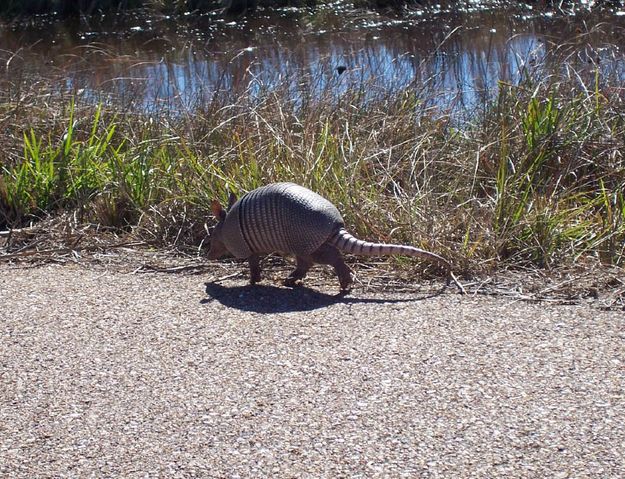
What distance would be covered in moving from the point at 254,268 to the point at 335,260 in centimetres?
48

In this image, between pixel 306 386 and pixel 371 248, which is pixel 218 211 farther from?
pixel 306 386

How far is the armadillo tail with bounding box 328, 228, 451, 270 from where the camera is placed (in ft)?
15.5

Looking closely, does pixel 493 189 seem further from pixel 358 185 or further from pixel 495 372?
pixel 495 372

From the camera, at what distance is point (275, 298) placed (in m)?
4.72

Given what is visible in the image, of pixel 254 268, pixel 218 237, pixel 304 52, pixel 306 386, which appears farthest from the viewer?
pixel 304 52

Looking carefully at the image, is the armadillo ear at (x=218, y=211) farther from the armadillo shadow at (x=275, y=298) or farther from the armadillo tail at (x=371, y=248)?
the armadillo tail at (x=371, y=248)

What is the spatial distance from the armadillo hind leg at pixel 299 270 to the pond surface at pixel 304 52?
255 centimetres

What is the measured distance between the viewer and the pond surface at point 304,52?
25.4 feet

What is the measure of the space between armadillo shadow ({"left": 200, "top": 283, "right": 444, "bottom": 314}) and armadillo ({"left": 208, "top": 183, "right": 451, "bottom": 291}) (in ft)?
0.30

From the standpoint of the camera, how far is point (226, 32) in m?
17.2

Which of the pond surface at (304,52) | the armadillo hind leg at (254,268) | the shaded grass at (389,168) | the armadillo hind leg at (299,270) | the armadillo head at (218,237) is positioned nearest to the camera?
the armadillo hind leg at (299,270)

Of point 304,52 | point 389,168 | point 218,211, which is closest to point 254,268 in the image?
point 218,211

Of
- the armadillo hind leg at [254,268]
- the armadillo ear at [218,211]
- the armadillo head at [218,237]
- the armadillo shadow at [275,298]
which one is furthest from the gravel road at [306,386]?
the armadillo ear at [218,211]

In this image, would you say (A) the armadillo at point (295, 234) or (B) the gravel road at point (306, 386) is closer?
(B) the gravel road at point (306, 386)
